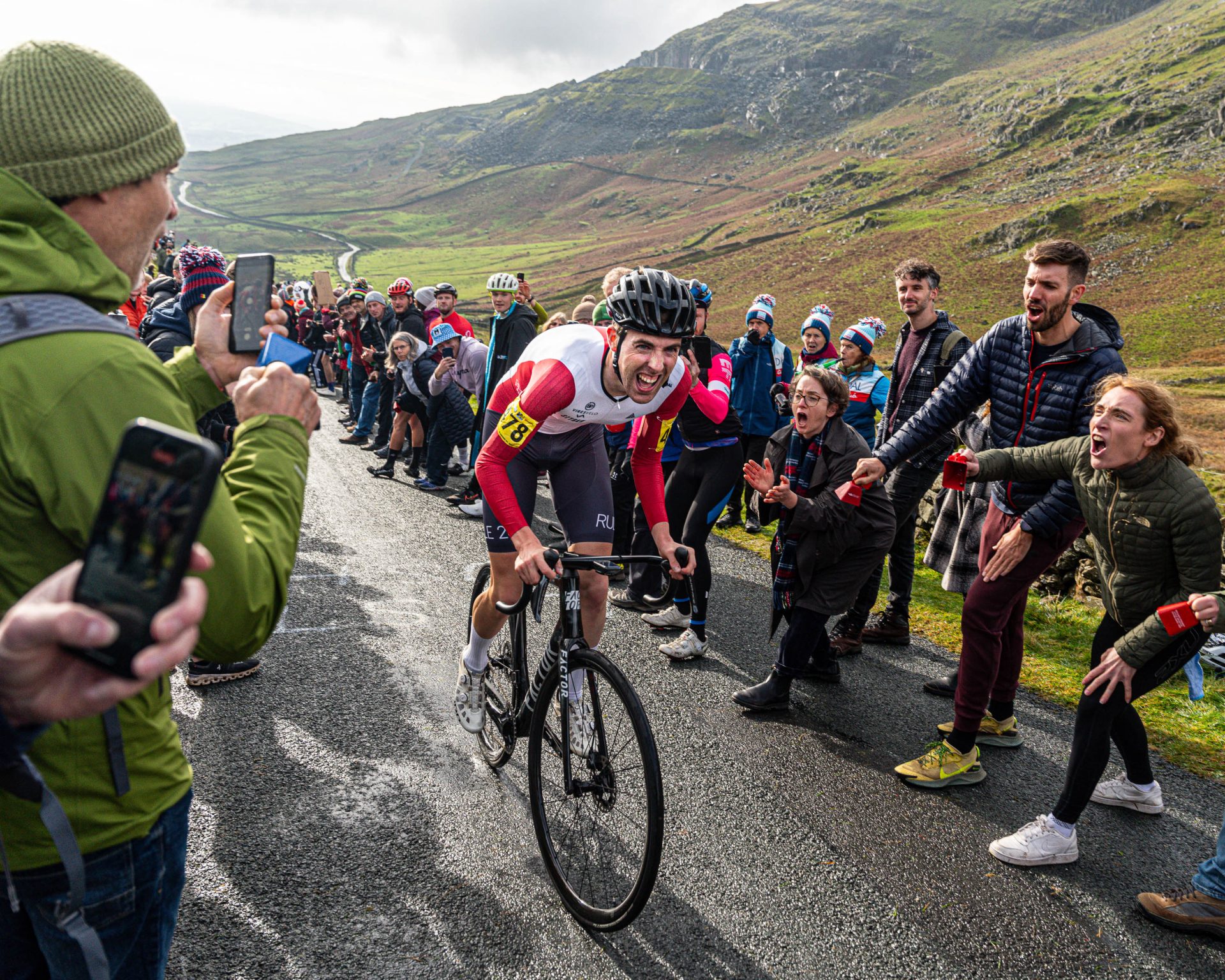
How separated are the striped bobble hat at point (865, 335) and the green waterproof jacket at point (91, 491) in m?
6.33

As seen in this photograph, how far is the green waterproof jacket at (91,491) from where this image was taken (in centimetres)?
125

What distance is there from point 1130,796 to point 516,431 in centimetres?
378

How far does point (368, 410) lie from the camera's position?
45.5ft

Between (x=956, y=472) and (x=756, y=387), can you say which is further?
(x=756, y=387)

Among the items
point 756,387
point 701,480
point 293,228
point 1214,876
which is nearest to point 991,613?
point 1214,876

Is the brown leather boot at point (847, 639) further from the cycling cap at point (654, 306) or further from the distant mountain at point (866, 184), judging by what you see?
the distant mountain at point (866, 184)

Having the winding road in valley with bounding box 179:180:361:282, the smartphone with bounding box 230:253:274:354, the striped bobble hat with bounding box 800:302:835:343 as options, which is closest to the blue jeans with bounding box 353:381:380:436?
the striped bobble hat with bounding box 800:302:835:343

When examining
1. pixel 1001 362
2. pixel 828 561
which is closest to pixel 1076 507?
pixel 1001 362

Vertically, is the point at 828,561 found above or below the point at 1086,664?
above

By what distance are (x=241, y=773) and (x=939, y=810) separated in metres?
3.74

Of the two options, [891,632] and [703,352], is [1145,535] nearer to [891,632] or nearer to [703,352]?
[891,632]

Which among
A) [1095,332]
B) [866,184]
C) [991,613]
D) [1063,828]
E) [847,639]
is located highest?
[866,184]

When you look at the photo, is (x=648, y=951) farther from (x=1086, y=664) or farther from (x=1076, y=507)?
(x=1086, y=664)

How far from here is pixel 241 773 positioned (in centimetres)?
411
